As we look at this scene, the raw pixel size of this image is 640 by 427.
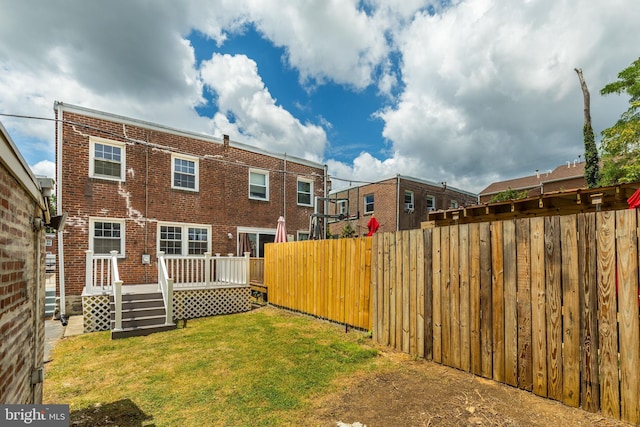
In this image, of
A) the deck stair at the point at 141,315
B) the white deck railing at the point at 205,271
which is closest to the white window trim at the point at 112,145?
the white deck railing at the point at 205,271

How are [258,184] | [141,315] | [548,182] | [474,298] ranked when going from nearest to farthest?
[474,298]
[141,315]
[258,184]
[548,182]

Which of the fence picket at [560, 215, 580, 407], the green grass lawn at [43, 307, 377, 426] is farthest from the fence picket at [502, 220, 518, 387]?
the green grass lawn at [43, 307, 377, 426]

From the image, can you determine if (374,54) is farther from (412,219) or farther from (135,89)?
(412,219)

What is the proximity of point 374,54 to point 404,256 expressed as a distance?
8273mm

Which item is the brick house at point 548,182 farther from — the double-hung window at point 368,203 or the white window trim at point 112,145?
the white window trim at point 112,145

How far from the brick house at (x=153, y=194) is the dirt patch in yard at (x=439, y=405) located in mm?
7657

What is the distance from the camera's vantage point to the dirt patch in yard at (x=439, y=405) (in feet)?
10.8

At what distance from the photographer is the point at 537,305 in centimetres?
382

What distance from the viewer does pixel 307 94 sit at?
16.5 metres

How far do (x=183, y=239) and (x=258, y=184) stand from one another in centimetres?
425

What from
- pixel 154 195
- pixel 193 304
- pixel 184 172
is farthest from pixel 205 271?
pixel 184 172

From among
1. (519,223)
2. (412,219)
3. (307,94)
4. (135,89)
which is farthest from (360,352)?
(412,219)

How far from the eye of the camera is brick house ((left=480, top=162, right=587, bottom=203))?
27094mm

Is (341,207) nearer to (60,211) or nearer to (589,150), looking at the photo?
(589,150)
